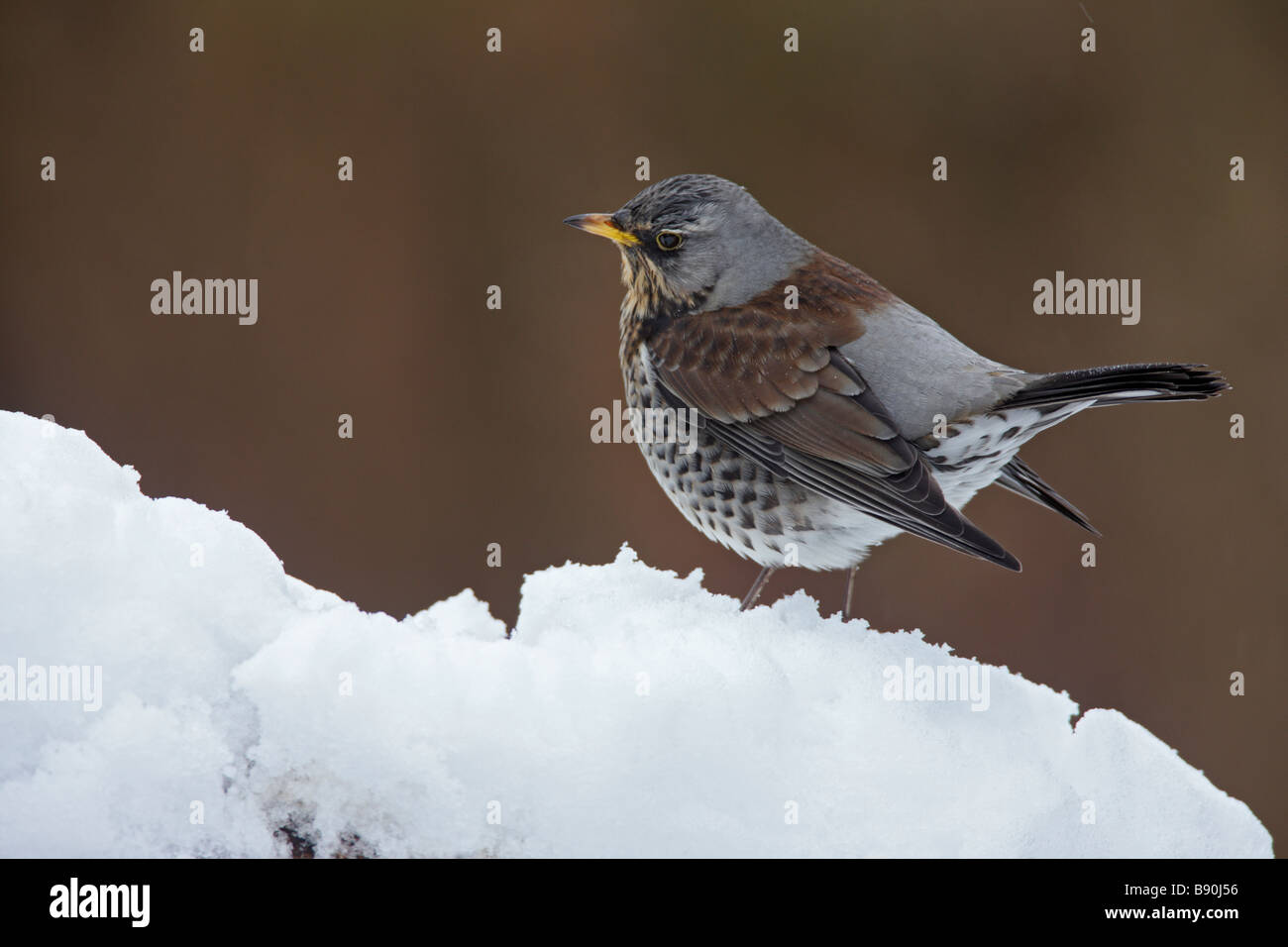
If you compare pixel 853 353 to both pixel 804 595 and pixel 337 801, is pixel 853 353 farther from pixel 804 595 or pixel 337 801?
pixel 337 801

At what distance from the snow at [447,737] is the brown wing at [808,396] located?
1.36 feet

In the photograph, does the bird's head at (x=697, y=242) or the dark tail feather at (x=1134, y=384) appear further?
the bird's head at (x=697, y=242)

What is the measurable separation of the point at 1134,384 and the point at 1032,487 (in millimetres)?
575

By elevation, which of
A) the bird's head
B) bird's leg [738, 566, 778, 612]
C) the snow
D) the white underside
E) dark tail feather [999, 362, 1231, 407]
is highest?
the bird's head

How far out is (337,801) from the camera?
5.48 ft

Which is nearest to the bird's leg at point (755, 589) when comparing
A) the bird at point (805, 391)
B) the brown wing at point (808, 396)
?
the bird at point (805, 391)

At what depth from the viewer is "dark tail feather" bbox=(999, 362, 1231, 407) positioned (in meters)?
2.17

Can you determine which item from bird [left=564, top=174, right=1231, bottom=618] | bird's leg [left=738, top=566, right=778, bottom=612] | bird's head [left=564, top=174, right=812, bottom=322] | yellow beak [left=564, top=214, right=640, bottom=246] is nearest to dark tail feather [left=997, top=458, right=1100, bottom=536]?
bird [left=564, top=174, right=1231, bottom=618]

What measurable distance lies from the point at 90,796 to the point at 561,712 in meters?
0.70

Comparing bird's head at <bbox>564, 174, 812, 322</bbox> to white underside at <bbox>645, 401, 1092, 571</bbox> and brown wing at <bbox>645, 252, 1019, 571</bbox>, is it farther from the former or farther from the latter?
white underside at <bbox>645, 401, 1092, 571</bbox>

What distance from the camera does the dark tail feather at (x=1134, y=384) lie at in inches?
85.4

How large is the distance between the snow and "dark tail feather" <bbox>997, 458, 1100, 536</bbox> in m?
0.76

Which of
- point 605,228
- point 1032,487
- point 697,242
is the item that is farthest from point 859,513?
point 605,228

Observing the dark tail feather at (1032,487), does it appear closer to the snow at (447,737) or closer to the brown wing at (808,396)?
the brown wing at (808,396)
